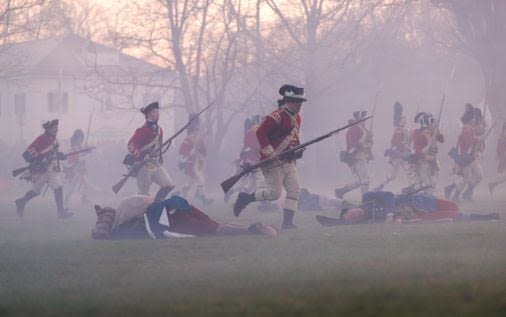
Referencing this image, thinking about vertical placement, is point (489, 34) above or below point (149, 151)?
above

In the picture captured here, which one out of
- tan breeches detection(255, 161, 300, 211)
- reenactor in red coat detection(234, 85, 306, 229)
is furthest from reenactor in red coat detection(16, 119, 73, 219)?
tan breeches detection(255, 161, 300, 211)

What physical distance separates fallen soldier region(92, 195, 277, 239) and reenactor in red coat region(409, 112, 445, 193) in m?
7.20

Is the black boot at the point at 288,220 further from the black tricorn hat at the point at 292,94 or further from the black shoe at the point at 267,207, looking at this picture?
the black shoe at the point at 267,207

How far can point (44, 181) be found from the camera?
18922mm

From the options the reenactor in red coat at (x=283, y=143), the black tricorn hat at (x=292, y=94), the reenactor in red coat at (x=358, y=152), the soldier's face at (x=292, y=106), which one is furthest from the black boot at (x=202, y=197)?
the black tricorn hat at (x=292, y=94)

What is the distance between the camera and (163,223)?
496 inches

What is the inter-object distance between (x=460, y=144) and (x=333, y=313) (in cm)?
1464

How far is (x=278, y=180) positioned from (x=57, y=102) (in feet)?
185

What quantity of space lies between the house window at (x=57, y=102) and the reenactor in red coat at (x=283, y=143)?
56.1 meters

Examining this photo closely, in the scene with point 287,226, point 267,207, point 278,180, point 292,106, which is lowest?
point 287,226

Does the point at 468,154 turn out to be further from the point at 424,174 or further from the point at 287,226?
the point at 287,226

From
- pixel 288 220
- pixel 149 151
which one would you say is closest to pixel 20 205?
pixel 149 151

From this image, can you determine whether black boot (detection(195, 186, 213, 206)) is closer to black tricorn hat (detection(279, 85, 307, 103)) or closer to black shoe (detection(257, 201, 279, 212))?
black shoe (detection(257, 201, 279, 212))

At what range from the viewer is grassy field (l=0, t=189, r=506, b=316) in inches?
281
